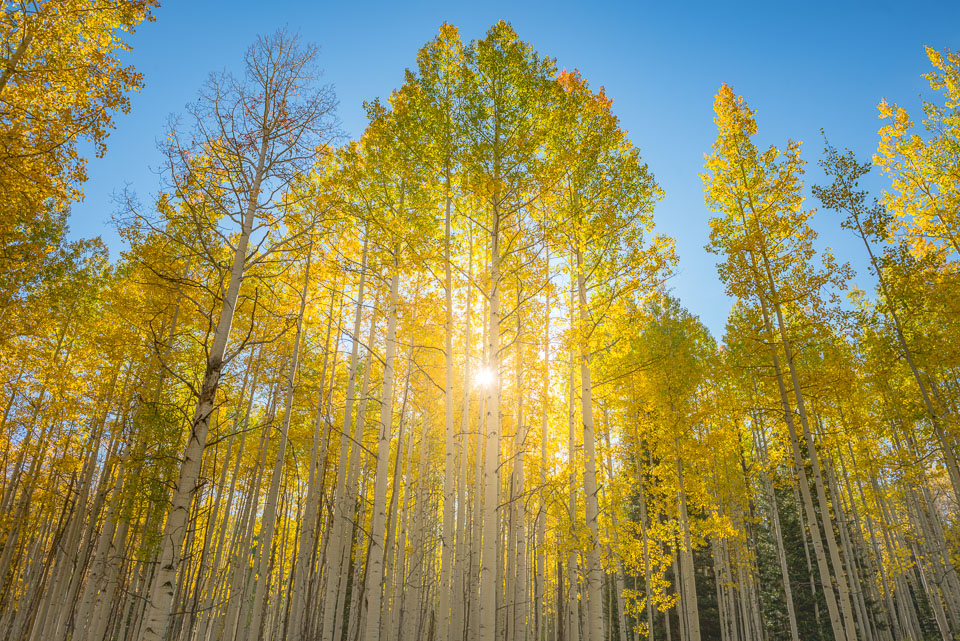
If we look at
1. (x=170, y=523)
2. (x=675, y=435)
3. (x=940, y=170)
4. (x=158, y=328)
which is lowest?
(x=170, y=523)

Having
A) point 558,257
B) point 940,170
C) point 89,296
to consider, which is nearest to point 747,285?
point 558,257

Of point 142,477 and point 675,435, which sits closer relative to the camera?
point 142,477

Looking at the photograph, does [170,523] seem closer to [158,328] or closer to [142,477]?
[142,477]

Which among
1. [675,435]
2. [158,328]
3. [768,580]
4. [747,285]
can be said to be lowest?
[768,580]

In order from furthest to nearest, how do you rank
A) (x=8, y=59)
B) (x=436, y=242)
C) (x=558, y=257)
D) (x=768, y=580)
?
(x=768, y=580)
(x=558, y=257)
(x=436, y=242)
(x=8, y=59)

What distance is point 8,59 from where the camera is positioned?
657 centimetres

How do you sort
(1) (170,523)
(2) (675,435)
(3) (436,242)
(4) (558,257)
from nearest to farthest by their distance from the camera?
(1) (170,523) → (3) (436,242) → (4) (558,257) → (2) (675,435)

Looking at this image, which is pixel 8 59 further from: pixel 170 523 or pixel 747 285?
pixel 747 285

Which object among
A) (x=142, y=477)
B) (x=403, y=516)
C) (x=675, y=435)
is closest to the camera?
(x=142, y=477)

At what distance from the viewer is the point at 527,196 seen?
8.16 meters

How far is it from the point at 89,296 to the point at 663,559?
16.6 m

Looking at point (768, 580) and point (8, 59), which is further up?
point (8, 59)

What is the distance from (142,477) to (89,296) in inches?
273

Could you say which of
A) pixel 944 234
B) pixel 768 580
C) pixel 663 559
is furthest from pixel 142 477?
pixel 768 580
